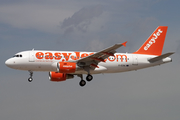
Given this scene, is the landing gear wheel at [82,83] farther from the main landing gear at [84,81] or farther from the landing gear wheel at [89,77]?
the landing gear wheel at [89,77]

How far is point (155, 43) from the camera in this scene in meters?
57.6

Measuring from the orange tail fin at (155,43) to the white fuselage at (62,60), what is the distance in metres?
2.63

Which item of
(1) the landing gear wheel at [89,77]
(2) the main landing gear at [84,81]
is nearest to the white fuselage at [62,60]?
(1) the landing gear wheel at [89,77]

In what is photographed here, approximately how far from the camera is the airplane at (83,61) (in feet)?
161

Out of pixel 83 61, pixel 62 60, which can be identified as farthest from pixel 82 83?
pixel 62 60

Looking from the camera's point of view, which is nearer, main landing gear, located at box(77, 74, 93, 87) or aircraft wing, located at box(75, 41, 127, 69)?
aircraft wing, located at box(75, 41, 127, 69)

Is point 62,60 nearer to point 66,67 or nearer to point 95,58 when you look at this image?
point 66,67

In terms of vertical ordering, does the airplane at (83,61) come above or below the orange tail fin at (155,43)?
below

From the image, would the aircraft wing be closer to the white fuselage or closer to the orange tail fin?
the white fuselage

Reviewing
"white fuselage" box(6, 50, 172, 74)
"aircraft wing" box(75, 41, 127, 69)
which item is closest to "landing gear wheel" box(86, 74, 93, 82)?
"white fuselage" box(6, 50, 172, 74)

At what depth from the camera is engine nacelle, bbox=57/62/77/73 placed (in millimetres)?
48500

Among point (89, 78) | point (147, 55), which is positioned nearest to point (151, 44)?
point (147, 55)

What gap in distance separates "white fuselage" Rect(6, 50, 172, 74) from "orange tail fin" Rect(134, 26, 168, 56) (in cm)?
263

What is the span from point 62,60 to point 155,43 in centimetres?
1617
